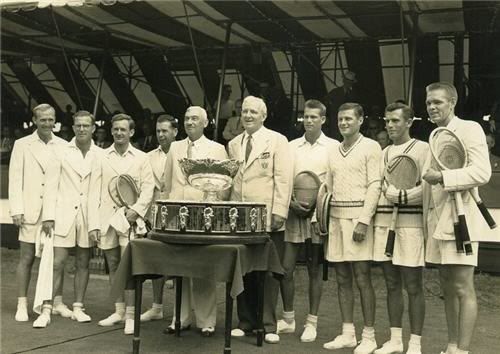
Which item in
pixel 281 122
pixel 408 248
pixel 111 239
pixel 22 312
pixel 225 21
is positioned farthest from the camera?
pixel 281 122

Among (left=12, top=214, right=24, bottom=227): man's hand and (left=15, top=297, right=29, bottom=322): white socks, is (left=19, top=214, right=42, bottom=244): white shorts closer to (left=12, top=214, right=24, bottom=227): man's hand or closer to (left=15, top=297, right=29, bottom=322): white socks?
(left=12, top=214, right=24, bottom=227): man's hand

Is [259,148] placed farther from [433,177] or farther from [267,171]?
[433,177]

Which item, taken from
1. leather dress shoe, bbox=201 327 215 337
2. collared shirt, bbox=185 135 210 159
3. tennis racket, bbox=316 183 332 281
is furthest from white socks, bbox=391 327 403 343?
collared shirt, bbox=185 135 210 159

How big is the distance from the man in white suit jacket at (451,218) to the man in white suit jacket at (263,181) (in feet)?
3.98

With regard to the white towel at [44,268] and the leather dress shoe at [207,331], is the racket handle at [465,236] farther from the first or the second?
the white towel at [44,268]

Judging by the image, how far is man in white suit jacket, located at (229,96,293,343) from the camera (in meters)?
5.29

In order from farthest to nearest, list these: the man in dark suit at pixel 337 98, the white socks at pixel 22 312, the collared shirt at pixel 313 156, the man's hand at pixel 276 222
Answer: the man in dark suit at pixel 337 98 < the white socks at pixel 22 312 < the collared shirt at pixel 313 156 < the man's hand at pixel 276 222

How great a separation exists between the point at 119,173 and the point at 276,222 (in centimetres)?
160

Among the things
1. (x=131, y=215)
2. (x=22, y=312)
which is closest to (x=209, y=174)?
(x=131, y=215)

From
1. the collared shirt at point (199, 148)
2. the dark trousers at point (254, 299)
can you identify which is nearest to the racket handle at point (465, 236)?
the dark trousers at point (254, 299)

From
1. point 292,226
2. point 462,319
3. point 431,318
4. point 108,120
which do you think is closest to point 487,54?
point 431,318

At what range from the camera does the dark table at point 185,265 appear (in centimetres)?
443

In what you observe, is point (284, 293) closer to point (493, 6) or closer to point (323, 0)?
point (323, 0)

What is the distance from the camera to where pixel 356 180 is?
16.4 feet
